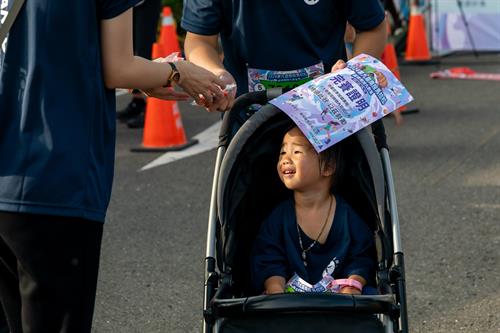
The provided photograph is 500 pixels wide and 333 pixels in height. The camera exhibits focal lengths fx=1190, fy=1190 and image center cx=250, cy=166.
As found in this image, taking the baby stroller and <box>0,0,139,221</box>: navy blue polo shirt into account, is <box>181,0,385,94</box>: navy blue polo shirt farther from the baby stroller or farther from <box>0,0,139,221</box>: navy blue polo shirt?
<box>0,0,139,221</box>: navy blue polo shirt

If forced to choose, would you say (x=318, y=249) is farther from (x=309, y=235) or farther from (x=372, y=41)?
(x=372, y=41)

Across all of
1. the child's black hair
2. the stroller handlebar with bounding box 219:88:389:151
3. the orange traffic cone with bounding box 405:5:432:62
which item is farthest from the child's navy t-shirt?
the orange traffic cone with bounding box 405:5:432:62

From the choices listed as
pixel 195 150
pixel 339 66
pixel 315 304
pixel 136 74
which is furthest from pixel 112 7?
pixel 195 150

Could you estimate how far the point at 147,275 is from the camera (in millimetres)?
6344

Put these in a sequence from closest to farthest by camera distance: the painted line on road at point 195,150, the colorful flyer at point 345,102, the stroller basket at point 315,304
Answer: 1. the stroller basket at point 315,304
2. the colorful flyer at point 345,102
3. the painted line on road at point 195,150

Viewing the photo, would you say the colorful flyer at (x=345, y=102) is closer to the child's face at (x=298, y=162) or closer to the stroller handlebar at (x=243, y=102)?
the child's face at (x=298, y=162)

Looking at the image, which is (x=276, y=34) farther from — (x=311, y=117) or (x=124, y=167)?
(x=124, y=167)

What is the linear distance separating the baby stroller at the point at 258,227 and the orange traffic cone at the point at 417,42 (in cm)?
1054

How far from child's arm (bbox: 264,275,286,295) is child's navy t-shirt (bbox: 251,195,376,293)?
20 mm

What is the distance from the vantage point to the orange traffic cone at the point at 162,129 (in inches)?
376

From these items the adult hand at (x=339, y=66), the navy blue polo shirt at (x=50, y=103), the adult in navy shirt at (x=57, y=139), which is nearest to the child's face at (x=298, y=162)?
the adult hand at (x=339, y=66)

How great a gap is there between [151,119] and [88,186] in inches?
251

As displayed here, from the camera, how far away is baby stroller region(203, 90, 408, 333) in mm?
3766

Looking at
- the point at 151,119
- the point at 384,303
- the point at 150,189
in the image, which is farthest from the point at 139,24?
the point at 384,303
